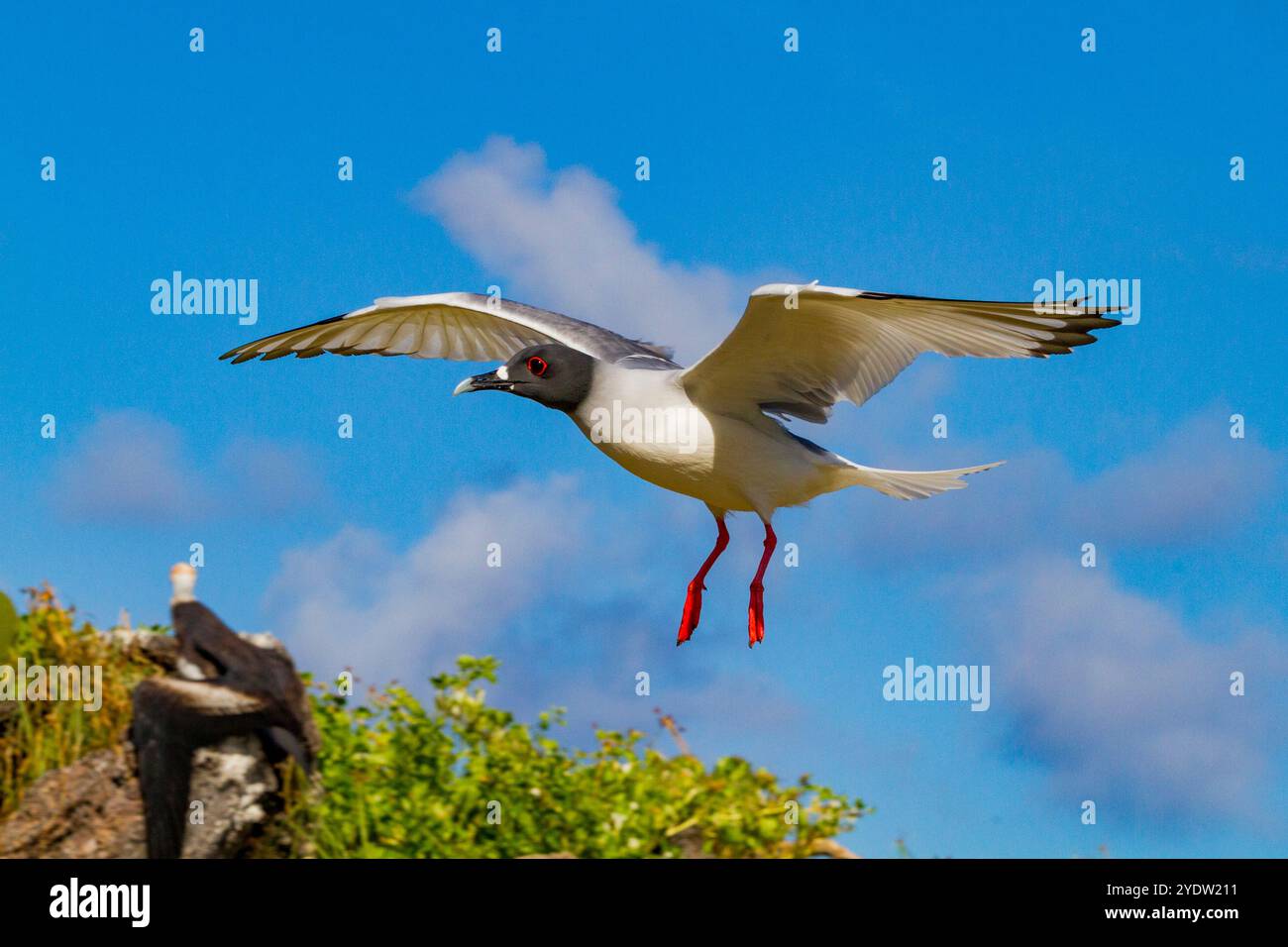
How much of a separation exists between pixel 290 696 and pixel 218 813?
2.63 ft

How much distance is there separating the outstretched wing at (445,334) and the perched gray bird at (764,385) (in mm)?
514

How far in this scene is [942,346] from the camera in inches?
340

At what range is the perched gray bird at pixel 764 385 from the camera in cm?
827

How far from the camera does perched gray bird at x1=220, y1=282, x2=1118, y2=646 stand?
8273 millimetres

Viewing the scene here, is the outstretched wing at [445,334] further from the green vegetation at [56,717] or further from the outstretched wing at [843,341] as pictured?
the green vegetation at [56,717]

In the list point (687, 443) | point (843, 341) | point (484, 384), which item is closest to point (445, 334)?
point (484, 384)

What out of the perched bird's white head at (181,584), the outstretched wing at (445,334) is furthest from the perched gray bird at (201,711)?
the outstretched wing at (445,334)

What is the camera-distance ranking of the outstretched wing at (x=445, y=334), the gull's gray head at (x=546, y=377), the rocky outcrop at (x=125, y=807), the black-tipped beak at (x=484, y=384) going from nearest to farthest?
the rocky outcrop at (x=125, y=807) < the gull's gray head at (x=546, y=377) < the black-tipped beak at (x=484, y=384) < the outstretched wing at (x=445, y=334)

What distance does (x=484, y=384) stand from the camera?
9.87 m
